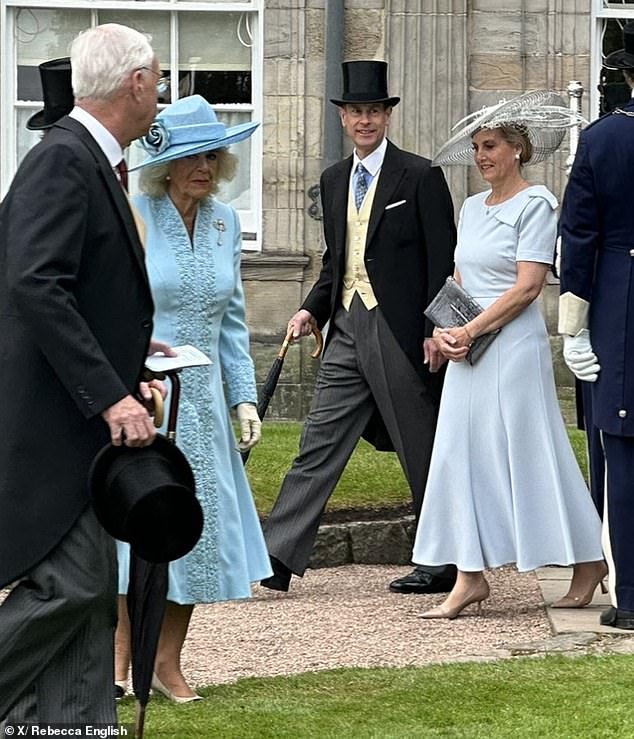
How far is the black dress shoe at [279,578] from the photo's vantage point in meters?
7.74

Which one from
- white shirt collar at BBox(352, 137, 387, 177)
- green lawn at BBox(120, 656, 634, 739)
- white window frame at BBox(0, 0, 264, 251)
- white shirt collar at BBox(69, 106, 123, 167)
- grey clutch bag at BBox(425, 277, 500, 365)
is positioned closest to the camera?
white shirt collar at BBox(69, 106, 123, 167)

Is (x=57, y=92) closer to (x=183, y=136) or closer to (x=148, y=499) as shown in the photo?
(x=183, y=136)

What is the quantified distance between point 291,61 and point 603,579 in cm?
585

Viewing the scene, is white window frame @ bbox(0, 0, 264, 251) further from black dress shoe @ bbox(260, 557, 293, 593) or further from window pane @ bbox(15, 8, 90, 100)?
black dress shoe @ bbox(260, 557, 293, 593)

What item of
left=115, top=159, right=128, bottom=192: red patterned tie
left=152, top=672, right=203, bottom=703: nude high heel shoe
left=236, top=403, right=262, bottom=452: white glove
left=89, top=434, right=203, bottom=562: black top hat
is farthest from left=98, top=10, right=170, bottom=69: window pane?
left=89, top=434, right=203, bottom=562: black top hat

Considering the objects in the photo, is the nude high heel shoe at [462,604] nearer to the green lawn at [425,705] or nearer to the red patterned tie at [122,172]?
the green lawn at [425,705]

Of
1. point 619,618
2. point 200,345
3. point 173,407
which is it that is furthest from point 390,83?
point 173,407

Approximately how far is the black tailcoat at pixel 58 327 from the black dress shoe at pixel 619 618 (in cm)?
271

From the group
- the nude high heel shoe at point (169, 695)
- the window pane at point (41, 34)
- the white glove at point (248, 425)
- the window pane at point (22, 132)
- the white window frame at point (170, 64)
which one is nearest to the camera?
the nude high heel shoe at point (169, 695)

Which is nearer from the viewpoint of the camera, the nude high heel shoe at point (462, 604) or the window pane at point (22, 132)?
the nude high heel shoe at point (462, 604)

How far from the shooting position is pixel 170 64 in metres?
13.0

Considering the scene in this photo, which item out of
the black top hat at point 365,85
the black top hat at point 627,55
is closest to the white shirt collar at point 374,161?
the black top hat at point 365,85

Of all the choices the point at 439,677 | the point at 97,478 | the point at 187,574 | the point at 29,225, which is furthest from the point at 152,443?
the point at 439,677

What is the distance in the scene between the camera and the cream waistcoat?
8016mm
